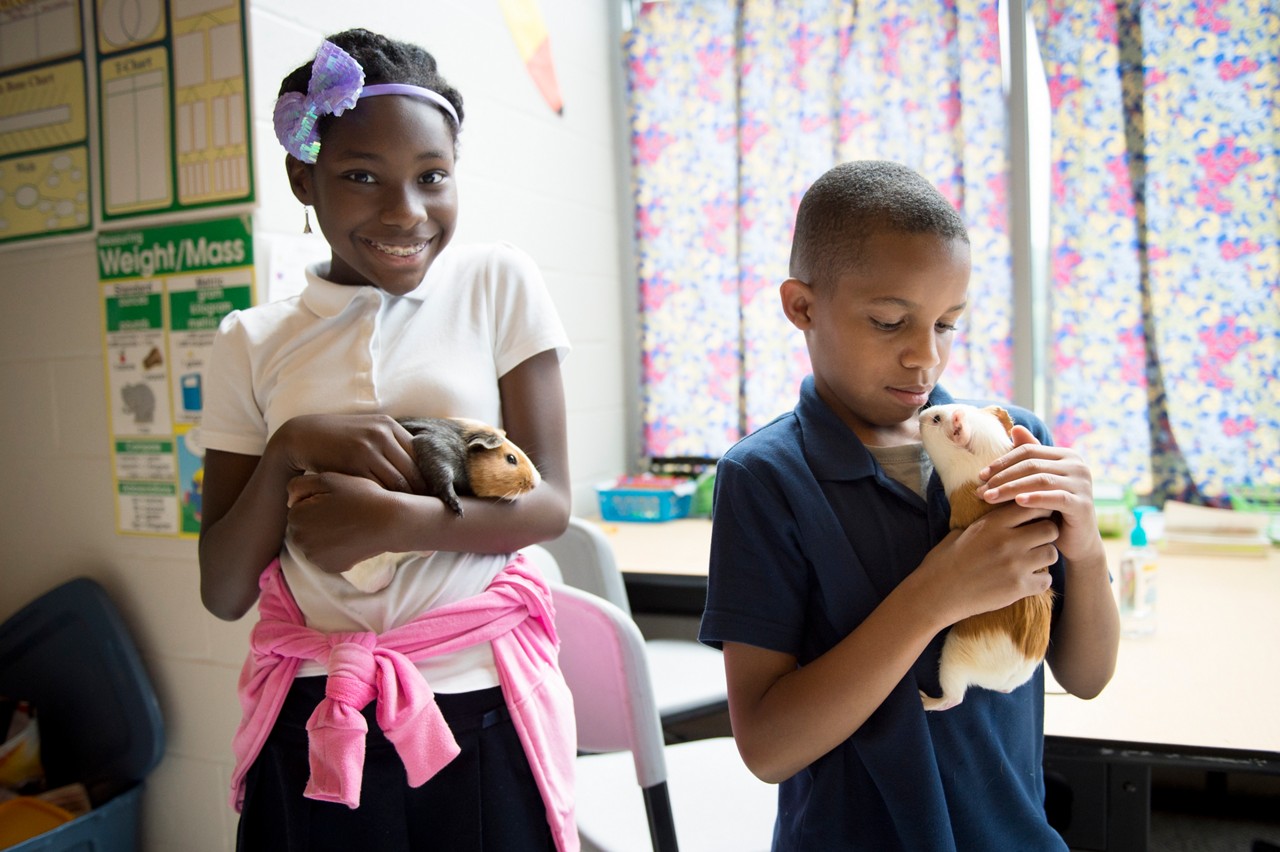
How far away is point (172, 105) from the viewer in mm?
1871

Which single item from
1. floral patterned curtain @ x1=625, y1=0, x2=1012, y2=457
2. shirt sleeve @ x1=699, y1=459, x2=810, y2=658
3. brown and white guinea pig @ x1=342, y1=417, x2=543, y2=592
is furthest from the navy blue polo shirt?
floral patterned curtain @ x1=625, y1=0, x2=1012, y2=457

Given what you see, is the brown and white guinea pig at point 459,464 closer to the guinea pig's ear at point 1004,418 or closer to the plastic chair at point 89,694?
the guinea pig's ear at point 1004,418

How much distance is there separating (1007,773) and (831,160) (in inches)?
96.7

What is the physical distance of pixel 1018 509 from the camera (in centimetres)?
83

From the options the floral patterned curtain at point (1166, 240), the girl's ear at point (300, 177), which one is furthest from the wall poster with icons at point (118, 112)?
the floral patterned curtain at point (1166, 240)

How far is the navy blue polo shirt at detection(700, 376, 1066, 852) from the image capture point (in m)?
0.88

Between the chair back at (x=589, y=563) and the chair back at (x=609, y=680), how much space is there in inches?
17.6

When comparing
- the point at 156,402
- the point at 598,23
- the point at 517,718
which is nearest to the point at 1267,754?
the point at 517,718

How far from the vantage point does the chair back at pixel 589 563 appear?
200 centimetres

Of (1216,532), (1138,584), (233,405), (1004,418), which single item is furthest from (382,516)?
(1216,532)

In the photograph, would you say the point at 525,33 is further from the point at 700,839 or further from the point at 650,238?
the point at 700,839

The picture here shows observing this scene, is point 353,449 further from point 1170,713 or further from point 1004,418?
point 1170,713

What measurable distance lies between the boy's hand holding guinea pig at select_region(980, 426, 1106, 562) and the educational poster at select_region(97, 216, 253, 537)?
148 centimetres

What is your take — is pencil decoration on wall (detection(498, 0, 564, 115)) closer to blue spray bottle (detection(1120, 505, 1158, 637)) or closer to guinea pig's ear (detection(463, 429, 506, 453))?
guinea pig's ear (detection(463, 429, 506, 453))
